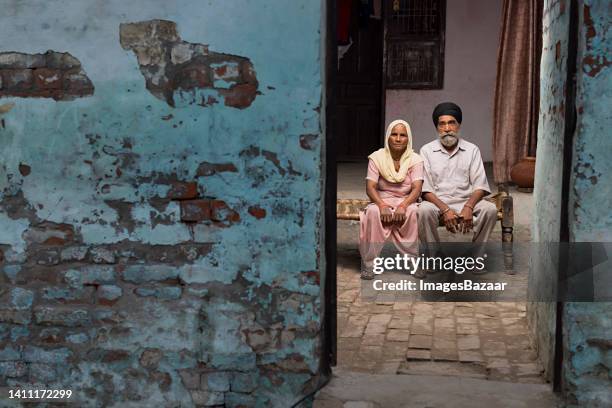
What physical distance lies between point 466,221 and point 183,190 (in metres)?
2.90

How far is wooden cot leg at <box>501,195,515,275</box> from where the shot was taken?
6074 mm

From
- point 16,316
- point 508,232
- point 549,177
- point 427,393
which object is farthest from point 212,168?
point 508,232

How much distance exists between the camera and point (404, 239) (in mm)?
6016

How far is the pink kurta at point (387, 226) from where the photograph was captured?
5984 mm

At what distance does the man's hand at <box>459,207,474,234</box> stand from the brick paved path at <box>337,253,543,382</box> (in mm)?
623

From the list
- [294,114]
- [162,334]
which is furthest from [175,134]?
[162,334]

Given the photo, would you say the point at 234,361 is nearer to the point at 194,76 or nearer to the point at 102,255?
the point at 102,255

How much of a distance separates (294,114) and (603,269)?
59.4 inches

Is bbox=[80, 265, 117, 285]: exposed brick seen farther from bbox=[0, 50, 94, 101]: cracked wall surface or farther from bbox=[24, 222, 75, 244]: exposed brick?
bbox=[0, 50, 94, 101]: cracked wall surface

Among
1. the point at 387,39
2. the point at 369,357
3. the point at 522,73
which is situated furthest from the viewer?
the point at 387,39

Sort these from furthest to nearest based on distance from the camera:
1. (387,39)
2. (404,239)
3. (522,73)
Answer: (387,39)
(522,73)
(404,239)

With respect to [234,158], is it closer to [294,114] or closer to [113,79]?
[294,114]

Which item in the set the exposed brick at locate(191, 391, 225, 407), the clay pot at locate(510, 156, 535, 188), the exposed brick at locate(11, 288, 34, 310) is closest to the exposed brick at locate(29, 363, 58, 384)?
the exposed brick at locate(11, 288, 34, 310)

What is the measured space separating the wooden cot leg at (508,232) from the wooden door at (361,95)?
5146mm
